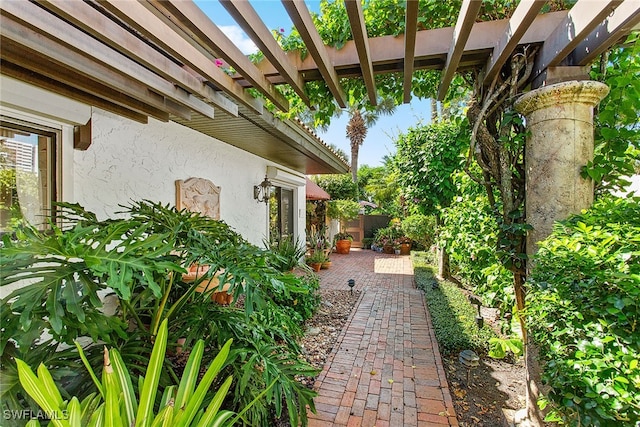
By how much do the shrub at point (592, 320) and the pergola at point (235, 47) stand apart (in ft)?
4.32

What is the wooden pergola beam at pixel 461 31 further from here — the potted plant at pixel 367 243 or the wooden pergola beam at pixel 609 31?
the potted plant at pixel 367 243

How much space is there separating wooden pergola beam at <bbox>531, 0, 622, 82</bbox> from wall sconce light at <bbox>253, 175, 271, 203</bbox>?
18.4ft

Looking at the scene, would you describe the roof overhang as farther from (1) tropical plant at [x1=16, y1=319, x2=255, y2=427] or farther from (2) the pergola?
(1) tropical plant at [x1=16, y1=319, x2=255, y2=427]

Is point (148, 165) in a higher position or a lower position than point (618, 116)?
lower

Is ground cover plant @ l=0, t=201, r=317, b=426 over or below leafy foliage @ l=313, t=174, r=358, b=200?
below

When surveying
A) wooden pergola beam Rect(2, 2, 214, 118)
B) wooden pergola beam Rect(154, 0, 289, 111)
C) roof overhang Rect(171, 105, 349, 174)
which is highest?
roof overhang Rect(171, 105, 349, 174)

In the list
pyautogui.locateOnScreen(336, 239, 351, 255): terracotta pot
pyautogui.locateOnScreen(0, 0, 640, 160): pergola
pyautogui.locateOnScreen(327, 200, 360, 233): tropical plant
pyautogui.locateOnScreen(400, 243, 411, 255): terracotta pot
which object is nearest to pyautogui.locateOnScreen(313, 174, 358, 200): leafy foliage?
pyautogui.locateOnScreen(327, 200, 360, 233): tropical plant

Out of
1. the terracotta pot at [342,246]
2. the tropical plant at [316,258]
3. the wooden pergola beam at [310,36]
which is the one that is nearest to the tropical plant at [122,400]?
the wooden pergola beam at [310,36]

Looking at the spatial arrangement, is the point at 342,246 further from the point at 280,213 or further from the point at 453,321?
the point at 453,321

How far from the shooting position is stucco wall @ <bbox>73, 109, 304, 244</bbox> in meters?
3.46

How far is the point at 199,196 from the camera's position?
5.05 meters

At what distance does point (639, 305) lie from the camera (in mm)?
1402

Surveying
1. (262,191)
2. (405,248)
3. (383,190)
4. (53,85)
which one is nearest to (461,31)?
(53,85)

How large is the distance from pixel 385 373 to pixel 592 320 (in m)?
2.40
